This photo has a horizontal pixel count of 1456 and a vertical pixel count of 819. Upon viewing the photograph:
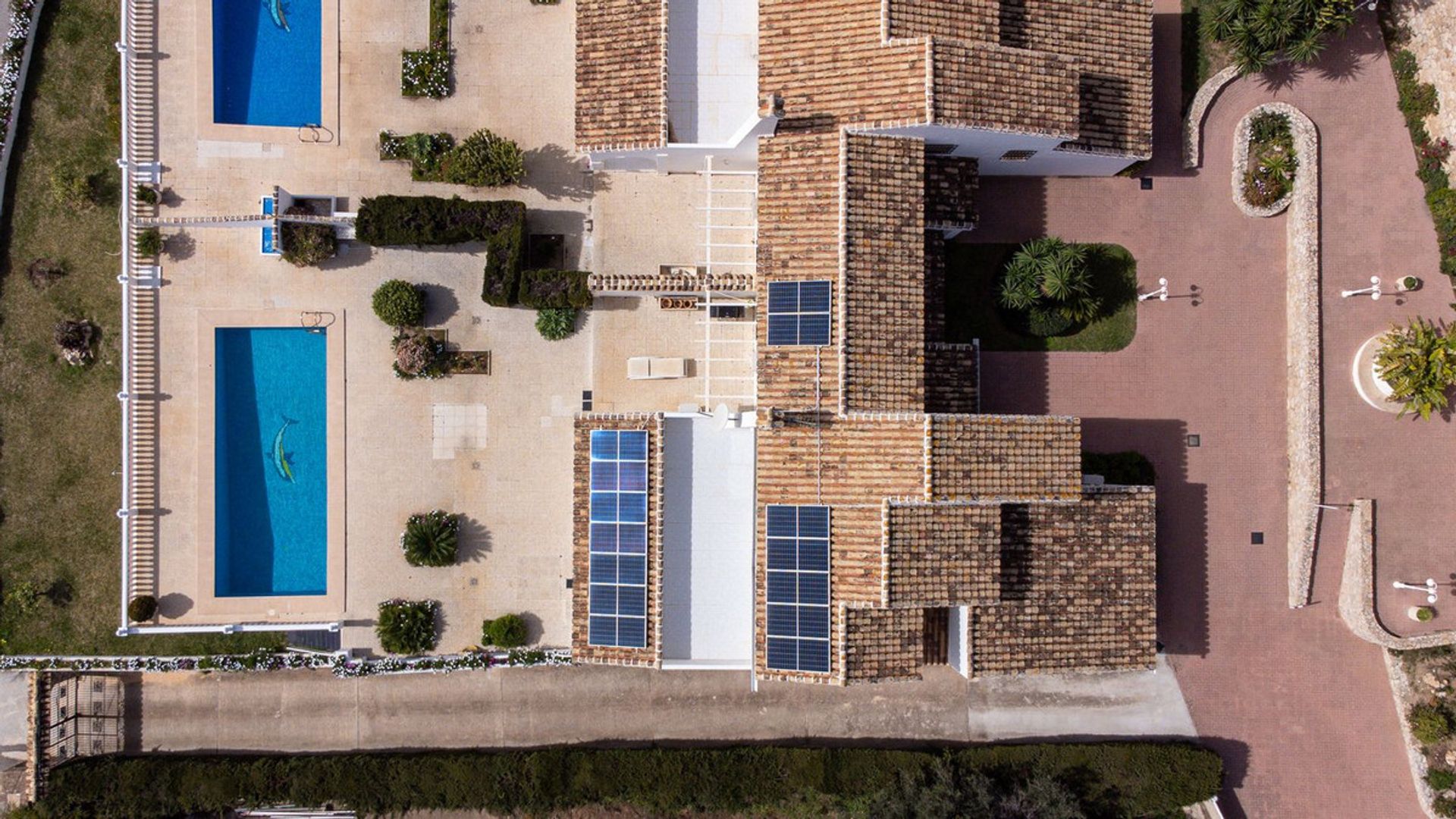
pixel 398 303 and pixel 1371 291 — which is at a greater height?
pixel 1371 291

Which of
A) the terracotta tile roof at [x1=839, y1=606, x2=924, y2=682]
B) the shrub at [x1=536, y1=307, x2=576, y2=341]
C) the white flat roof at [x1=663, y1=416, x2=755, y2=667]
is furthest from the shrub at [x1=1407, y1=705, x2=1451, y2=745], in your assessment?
the shrub at [x1=536, y1=307, x2=576, y2=341]

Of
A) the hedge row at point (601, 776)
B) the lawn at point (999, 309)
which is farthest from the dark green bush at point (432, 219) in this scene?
the hedge row at point (601, 776)

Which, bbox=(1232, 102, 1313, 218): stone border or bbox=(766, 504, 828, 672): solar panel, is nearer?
bbox=(766, 504, 828, 672): solar panel

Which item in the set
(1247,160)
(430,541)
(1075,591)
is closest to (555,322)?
(430,541)

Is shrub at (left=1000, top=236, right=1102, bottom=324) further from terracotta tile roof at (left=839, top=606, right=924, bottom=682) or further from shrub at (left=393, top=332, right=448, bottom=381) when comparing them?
shrub at (left=393, top=332, right=448, bottom=381)

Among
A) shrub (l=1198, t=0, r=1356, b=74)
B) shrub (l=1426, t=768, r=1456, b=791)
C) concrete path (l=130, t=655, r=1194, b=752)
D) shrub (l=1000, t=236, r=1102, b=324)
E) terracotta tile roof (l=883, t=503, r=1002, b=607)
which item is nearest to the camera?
terracotta tile roof (l=883, t=503, r=1002, b=607)

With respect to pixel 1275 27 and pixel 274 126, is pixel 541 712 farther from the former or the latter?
pixel 1275 27

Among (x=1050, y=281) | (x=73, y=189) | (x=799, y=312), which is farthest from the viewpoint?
(x=73, y=189)
